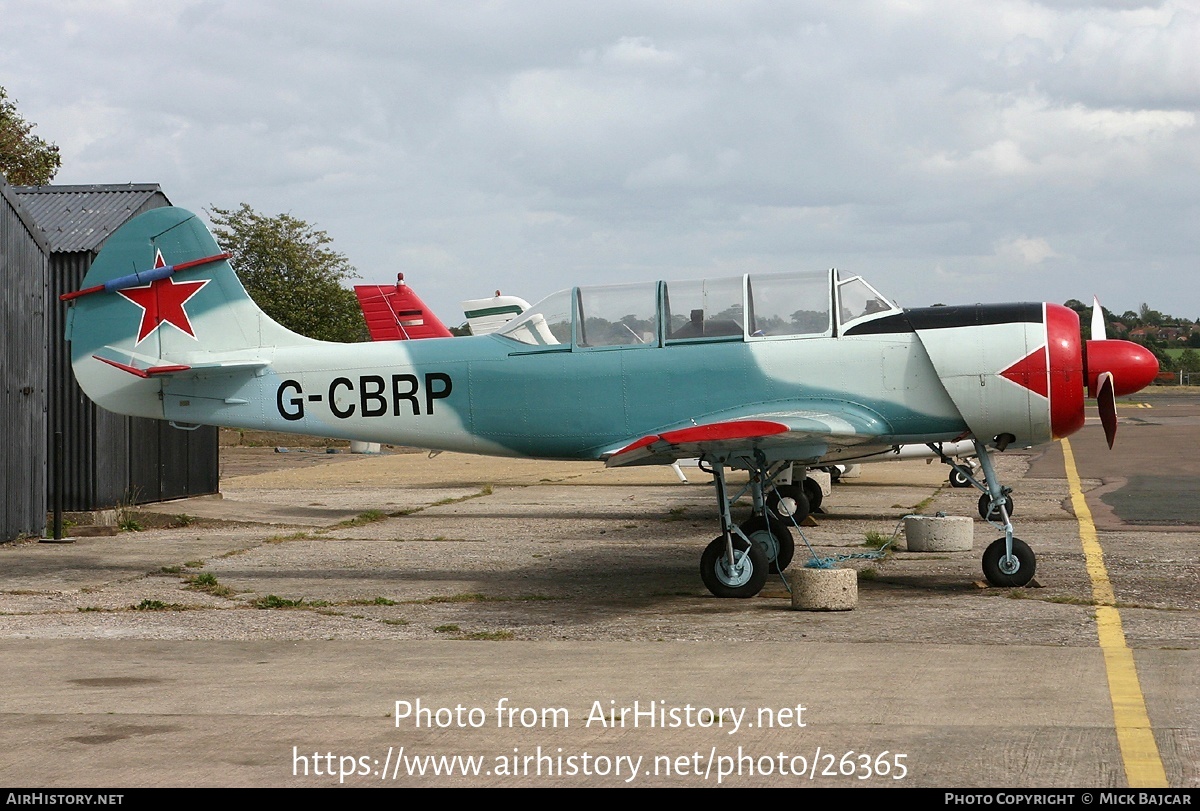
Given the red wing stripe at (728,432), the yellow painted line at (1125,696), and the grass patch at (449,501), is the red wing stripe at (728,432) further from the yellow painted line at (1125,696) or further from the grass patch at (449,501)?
the grass patch at (449,501)

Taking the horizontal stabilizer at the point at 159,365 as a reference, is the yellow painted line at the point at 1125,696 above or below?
below

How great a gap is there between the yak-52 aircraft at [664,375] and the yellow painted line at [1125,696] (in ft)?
3.68

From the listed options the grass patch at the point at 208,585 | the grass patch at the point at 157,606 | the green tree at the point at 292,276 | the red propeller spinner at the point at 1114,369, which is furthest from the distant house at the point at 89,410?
the green tree at the point at 292,276

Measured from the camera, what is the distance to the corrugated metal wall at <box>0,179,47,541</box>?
14.0m

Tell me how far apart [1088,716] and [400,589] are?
21.6ft

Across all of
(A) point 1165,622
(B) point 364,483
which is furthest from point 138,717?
(B) point 364,483

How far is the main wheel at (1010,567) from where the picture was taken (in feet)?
34.0

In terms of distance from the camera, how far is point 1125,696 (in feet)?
21.1

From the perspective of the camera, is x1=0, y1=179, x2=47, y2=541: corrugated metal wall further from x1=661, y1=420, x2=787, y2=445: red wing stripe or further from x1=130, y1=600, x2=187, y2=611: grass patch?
x1=661, y1=420, x2=787, y2=445: red wing stripe

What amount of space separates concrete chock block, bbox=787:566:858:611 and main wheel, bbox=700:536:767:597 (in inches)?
28.0

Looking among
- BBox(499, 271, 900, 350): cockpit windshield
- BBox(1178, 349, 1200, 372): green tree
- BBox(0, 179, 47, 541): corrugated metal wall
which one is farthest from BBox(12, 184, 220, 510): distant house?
BBox(1178, 349, 1200, 372): green tree

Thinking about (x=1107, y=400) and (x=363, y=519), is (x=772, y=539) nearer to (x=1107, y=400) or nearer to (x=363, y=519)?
(x=1107, y=400)

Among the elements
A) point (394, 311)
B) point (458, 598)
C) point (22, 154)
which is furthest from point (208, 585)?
point (22, 154)

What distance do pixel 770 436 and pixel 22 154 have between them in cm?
3417
